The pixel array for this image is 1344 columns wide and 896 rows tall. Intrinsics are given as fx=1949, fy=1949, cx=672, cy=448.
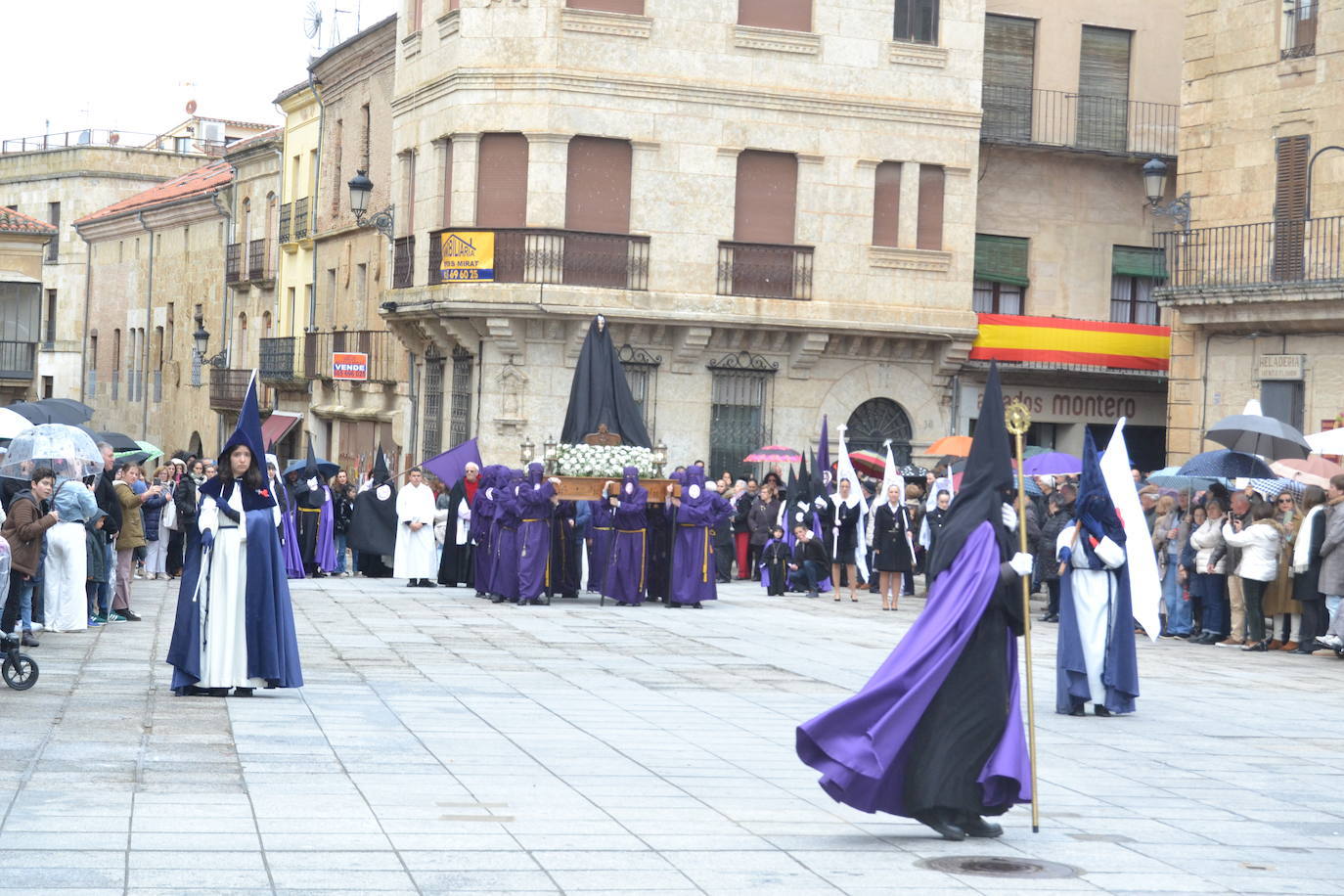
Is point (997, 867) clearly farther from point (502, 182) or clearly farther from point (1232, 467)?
point (502, 182)

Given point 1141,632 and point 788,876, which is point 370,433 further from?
point 788,876

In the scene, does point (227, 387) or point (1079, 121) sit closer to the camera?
point (1079, 121)

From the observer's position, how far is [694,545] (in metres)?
23.9

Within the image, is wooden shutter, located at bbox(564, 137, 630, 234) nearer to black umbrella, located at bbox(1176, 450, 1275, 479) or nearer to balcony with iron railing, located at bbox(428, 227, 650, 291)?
balcony with iron railing, located at bbox(428, 227, 650, 291)

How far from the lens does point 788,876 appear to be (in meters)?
7.96

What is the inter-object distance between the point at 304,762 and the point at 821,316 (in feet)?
76.6

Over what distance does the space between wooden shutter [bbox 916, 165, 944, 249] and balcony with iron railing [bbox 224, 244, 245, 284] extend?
2290 centimetres

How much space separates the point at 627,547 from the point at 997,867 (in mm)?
15438

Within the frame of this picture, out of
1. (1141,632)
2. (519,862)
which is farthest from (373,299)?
(519,862)

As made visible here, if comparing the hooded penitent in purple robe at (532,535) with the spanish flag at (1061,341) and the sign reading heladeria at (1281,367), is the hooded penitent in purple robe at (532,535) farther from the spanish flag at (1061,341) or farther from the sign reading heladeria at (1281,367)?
the spanish flag at (1061,341)

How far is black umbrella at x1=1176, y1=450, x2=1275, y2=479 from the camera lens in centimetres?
2123

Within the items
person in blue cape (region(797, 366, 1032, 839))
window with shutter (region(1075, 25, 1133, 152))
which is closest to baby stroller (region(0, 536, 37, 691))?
person in blue cape (region(797, 366, 1032, 839))

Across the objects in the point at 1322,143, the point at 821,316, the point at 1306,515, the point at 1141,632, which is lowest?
the point at 1141,632

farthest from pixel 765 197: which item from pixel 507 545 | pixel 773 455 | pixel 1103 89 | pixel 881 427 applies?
pixel 507 545
